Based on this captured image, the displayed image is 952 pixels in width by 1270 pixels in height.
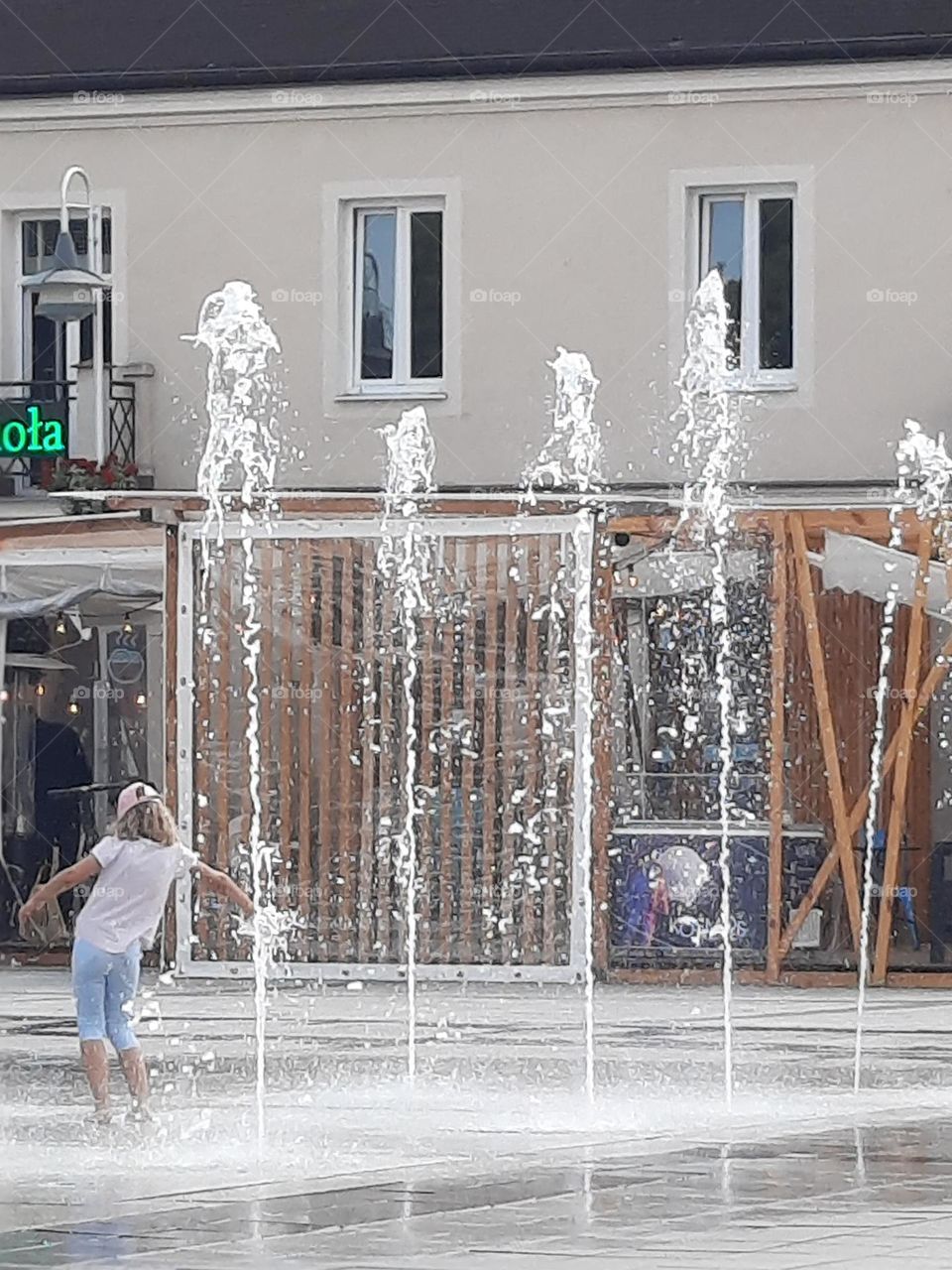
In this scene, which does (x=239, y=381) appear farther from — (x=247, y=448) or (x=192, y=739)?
(x=192, y=739)

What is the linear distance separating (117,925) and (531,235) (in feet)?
49.1

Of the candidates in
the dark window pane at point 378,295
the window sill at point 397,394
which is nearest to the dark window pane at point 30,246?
the dark window pane at point 378,295

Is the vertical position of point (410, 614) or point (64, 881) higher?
point (410, 614)

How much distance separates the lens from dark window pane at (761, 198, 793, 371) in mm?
25719

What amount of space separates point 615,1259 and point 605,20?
19.7m

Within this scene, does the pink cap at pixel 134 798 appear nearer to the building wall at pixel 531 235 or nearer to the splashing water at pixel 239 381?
the splashing water at pixel 239 381

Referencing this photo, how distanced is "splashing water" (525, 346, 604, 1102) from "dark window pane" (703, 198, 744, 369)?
1346 millimetres

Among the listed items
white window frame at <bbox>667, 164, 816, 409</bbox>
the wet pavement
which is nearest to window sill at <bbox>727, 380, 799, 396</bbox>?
white window frame at <bbox>667, 164, 816, 409</bbox>

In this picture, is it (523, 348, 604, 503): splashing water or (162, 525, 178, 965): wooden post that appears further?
(523, 348, 604, 503): splashing water

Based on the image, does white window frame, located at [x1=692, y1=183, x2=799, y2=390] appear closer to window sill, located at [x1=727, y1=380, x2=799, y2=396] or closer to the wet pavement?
window sill, located at [x1=727, y1=380, x2=799, y2=396]

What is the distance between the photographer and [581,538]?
19594mm

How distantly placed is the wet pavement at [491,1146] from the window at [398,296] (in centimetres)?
966

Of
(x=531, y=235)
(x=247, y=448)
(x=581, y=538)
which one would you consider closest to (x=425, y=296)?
(x=531, y=235)

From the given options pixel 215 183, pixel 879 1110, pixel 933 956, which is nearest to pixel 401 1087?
pixel 879 1110
